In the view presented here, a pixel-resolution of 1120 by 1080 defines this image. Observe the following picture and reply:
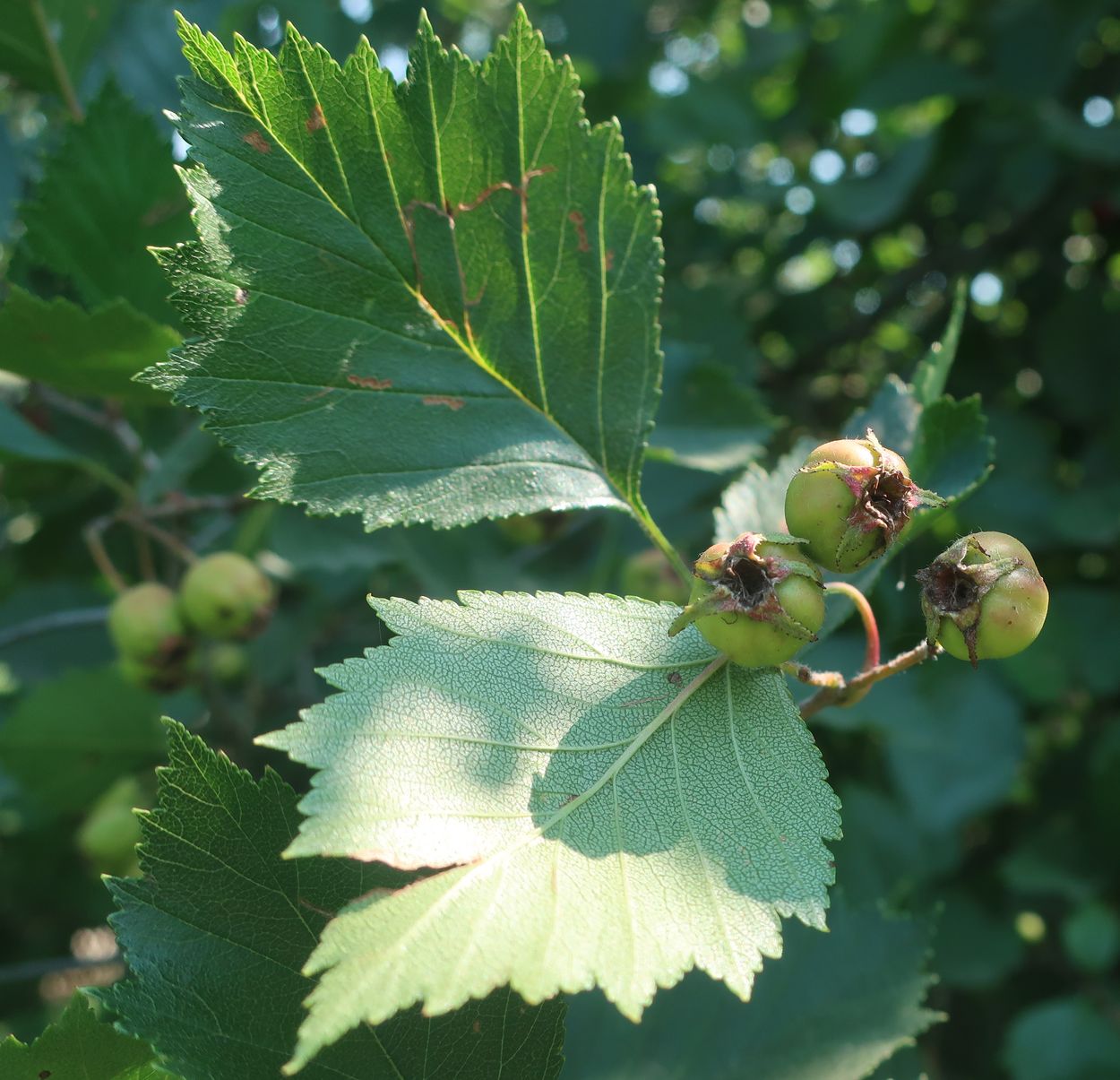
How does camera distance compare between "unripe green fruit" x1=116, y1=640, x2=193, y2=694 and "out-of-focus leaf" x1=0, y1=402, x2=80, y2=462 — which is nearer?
"out-of-focus leaf" x1=0, y1=402, x2=80, y2=462

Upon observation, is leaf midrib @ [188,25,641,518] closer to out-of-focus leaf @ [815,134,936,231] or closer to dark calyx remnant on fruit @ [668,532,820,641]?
dark calyx remnant on fruit @ [668,532,820,641]

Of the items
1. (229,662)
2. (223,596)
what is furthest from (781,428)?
(223,596)

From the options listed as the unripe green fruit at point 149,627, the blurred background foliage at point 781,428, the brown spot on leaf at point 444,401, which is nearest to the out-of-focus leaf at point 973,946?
the blurred background foliage at point 781,428

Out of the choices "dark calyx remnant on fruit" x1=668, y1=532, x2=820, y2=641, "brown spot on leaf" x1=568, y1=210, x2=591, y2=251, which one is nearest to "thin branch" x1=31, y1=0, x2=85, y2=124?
"brown spot on leaf" x1=568, y1=210, x2=591, y2=251

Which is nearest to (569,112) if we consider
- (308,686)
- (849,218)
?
(308,686)

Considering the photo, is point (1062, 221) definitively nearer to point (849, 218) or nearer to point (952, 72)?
point (952, 72)
